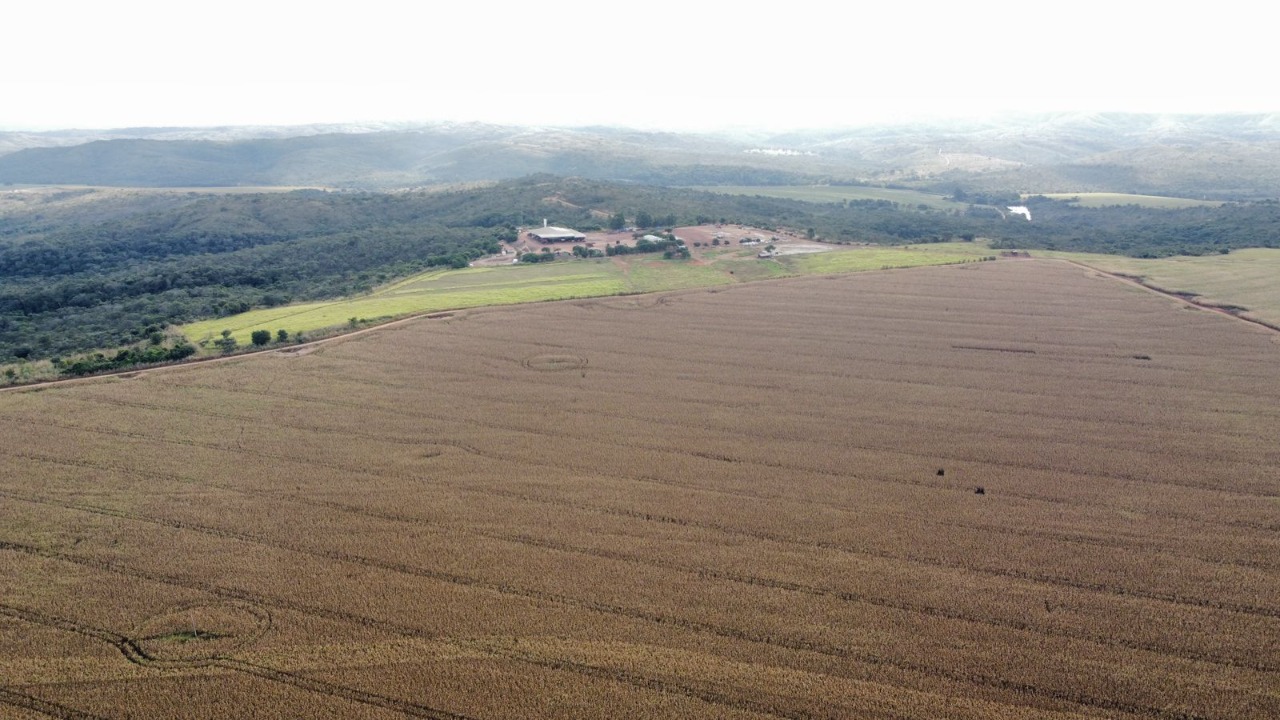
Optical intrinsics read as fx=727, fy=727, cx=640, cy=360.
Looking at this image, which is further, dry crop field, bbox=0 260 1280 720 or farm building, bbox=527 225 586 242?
farm building, bbox=527 225 586 242

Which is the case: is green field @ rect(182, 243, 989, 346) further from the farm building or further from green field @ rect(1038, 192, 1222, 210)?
green field @ rect(1038, 192, 1222, 210)

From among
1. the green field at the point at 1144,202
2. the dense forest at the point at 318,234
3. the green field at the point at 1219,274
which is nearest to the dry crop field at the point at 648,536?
the green field at the point at 1219,274

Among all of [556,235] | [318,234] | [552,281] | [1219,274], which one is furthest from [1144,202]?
[318,234]

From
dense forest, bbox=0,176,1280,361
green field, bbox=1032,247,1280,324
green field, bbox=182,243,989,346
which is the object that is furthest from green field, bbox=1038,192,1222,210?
green field, bbox=182,243,989,346

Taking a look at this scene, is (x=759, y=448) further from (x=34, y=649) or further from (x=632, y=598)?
(x=34, y=649)

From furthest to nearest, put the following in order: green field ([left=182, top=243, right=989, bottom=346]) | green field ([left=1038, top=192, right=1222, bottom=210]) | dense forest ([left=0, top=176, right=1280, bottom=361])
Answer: green field ([left=1038, top=192, right=1222, bottom=210]) → dense forest ([left=0, top=176, right=1280, bottom=361]) → green field ([left=182, top=243, right=989, bottom=346])

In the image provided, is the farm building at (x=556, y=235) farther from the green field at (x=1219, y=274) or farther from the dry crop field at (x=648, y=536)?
the green field at (x=1219, y=274)
